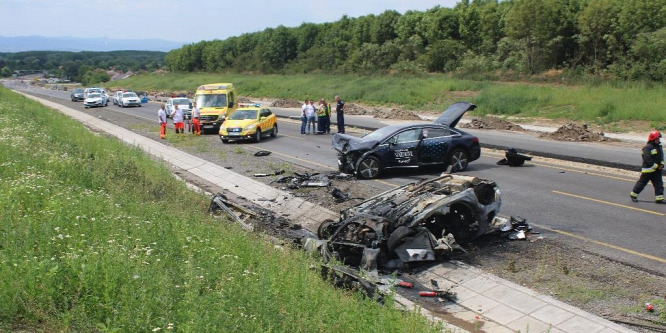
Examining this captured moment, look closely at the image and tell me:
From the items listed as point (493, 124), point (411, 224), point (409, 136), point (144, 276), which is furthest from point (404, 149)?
point (493, 124)

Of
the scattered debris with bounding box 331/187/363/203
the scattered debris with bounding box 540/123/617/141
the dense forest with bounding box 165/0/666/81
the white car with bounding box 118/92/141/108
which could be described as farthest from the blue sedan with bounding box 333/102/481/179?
the white car with bounding box 118/92/141/108

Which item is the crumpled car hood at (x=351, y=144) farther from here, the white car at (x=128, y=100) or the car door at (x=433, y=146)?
the white car at (x=128, y=100)

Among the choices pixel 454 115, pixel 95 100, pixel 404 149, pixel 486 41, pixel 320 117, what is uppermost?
pixel 486 41

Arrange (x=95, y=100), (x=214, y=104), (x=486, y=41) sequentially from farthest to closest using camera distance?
(x=486, y=41)
(x=95, y=100)
(x=214, y=104)

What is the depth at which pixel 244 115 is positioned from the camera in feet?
90.3

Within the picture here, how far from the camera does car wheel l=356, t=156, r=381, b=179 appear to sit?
1697 cm

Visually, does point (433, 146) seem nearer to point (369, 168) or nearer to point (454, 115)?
point (454, 115)

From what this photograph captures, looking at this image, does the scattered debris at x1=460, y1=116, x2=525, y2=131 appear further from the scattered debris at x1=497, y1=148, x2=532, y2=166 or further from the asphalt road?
the scattered debris at x1=497, y1=148, x2=532, y2=166

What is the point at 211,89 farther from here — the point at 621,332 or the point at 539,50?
the point at 539,50

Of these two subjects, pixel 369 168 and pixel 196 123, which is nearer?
pixel 369 168

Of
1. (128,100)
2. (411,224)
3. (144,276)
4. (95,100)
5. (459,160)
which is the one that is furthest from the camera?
(128,100)

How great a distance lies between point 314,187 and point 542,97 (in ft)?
83.7

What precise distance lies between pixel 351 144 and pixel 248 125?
10.2 metres

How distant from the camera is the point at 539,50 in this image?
5144 centimetres
